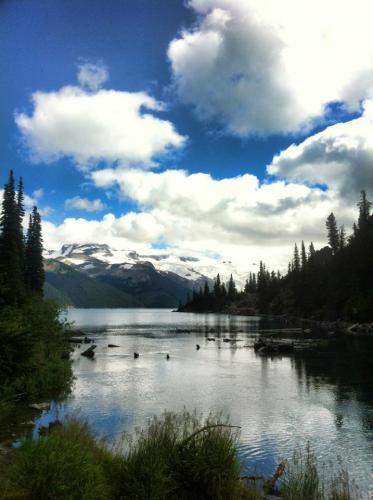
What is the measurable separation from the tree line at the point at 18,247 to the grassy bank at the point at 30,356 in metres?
4.21

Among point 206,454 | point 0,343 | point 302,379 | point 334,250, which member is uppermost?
point 334,250

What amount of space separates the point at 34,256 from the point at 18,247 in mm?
17095

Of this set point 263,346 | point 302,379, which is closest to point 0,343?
point 302,379

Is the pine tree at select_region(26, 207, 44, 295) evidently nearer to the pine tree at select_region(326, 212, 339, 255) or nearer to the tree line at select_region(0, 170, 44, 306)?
the tree line at select_region(0, 170, 44, 306)

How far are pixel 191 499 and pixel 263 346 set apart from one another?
62.2 m

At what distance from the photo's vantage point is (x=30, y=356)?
25750 mm

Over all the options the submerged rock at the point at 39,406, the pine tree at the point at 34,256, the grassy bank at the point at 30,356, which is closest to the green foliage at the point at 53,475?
the grassy bank at the point at 30,356

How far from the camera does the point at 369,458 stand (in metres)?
20.8

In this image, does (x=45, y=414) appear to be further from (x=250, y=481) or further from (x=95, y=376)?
(x=95, y=376)

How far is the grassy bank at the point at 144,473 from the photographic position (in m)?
10.2

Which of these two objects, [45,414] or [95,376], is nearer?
[45,414]

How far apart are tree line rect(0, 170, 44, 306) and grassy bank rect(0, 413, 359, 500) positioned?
105 ft

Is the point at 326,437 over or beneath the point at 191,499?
beneath

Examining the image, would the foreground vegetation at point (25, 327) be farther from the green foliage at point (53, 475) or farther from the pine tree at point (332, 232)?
the pine tree at point (332, 232)
